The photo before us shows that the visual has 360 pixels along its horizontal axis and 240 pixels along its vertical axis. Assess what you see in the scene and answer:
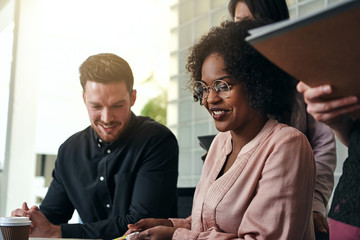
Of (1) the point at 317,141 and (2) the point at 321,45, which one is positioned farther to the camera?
(1) the point at 317,141

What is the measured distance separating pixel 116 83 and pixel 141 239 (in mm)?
914

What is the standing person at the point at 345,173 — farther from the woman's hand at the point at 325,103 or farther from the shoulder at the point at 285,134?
the shoulder at the point at 285,134

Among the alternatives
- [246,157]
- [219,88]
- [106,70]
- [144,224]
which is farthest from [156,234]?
[106,70]

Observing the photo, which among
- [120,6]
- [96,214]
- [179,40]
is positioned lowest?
[96,214]

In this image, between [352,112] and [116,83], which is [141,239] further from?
[116,83]

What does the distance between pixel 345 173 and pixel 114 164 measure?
4.35 ft

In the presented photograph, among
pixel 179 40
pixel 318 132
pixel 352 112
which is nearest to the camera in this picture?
pixel 352 112

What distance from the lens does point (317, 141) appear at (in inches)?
72.8

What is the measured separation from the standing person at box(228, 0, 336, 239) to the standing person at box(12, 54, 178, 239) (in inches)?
25.7

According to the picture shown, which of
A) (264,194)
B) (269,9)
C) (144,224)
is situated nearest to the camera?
(264,194)

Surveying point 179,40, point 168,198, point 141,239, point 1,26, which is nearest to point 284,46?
point 141,239

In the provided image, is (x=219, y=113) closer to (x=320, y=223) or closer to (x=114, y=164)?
(x=320, y=223)

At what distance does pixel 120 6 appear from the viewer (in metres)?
8.33

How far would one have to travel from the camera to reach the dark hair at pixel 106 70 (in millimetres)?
2121
